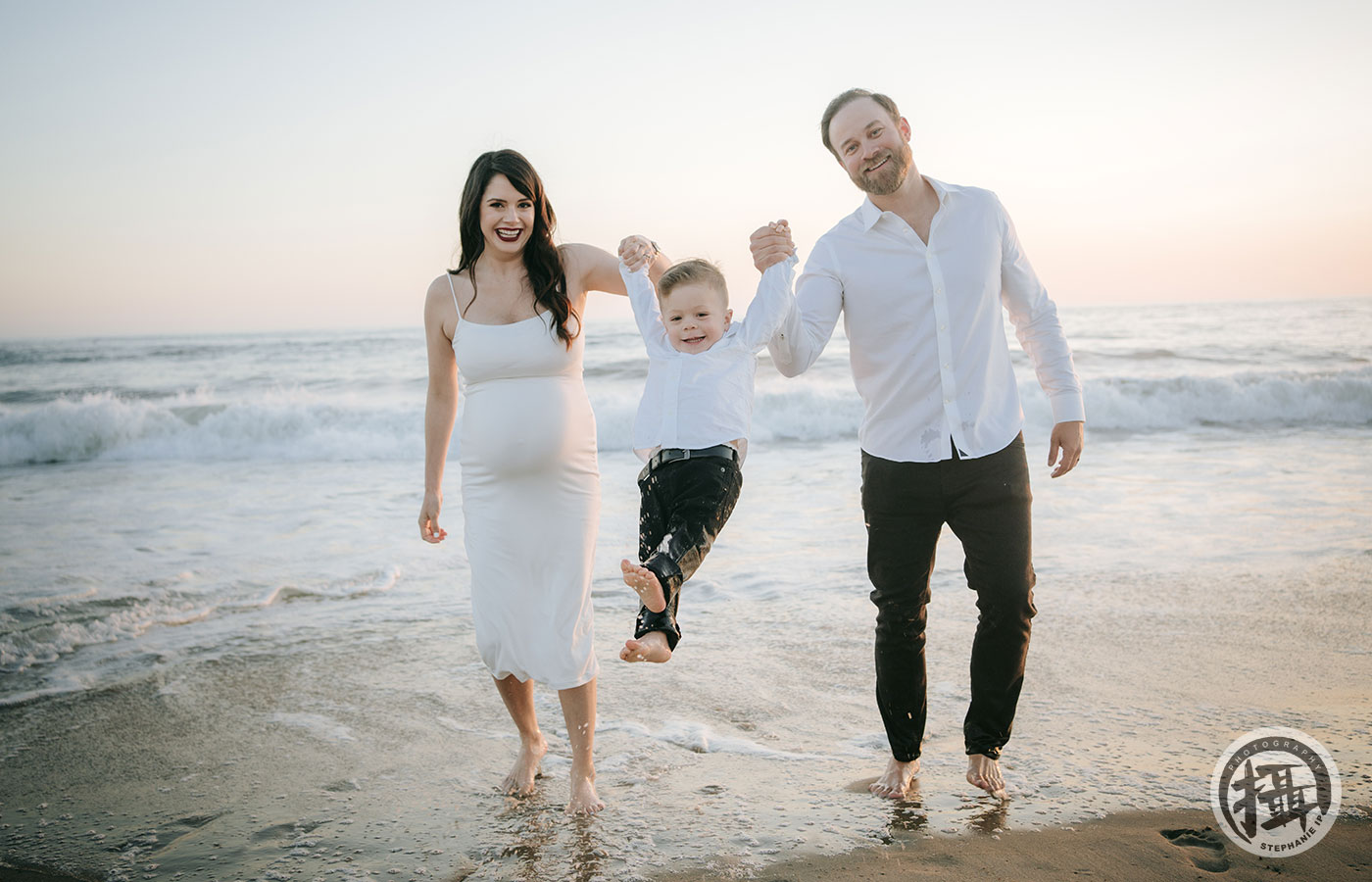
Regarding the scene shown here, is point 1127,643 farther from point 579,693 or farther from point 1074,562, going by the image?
point 579,693

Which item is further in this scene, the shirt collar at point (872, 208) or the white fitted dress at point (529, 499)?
the white fitted dress at point (529, 499)

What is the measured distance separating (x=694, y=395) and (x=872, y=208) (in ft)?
2.84

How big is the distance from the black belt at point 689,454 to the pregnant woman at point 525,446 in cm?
32

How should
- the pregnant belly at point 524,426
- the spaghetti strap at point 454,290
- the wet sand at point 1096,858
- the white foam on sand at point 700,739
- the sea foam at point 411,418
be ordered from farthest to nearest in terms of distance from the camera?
the sea foam at point 411,418 → the white foam on sand at point 700,739 → the spaghetti strap at point 454,290 → the pregnant belly at point 524,426 → the wet sand at point 1096,858

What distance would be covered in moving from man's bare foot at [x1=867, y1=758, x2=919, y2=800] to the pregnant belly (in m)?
1.57

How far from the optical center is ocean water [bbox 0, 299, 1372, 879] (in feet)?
9.98

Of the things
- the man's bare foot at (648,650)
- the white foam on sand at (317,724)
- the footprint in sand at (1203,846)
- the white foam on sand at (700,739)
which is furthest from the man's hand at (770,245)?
the white foam on sand at (317,724)

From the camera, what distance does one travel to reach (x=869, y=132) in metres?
3.00

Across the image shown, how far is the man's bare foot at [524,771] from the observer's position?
11.0ft

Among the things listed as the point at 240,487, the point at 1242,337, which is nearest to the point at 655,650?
the point at 240,487

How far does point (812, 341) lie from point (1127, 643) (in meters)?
2.85

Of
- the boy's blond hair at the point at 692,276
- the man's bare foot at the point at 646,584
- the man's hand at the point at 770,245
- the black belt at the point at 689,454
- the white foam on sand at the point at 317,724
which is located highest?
the man's hand at the point at 770,245

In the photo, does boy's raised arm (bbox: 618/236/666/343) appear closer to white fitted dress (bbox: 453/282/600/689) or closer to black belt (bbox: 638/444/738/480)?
white fitted dress (bbox: 453/282/600/689)

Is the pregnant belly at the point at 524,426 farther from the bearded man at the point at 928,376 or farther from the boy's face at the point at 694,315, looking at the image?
the bearded man at the point at 928,376
